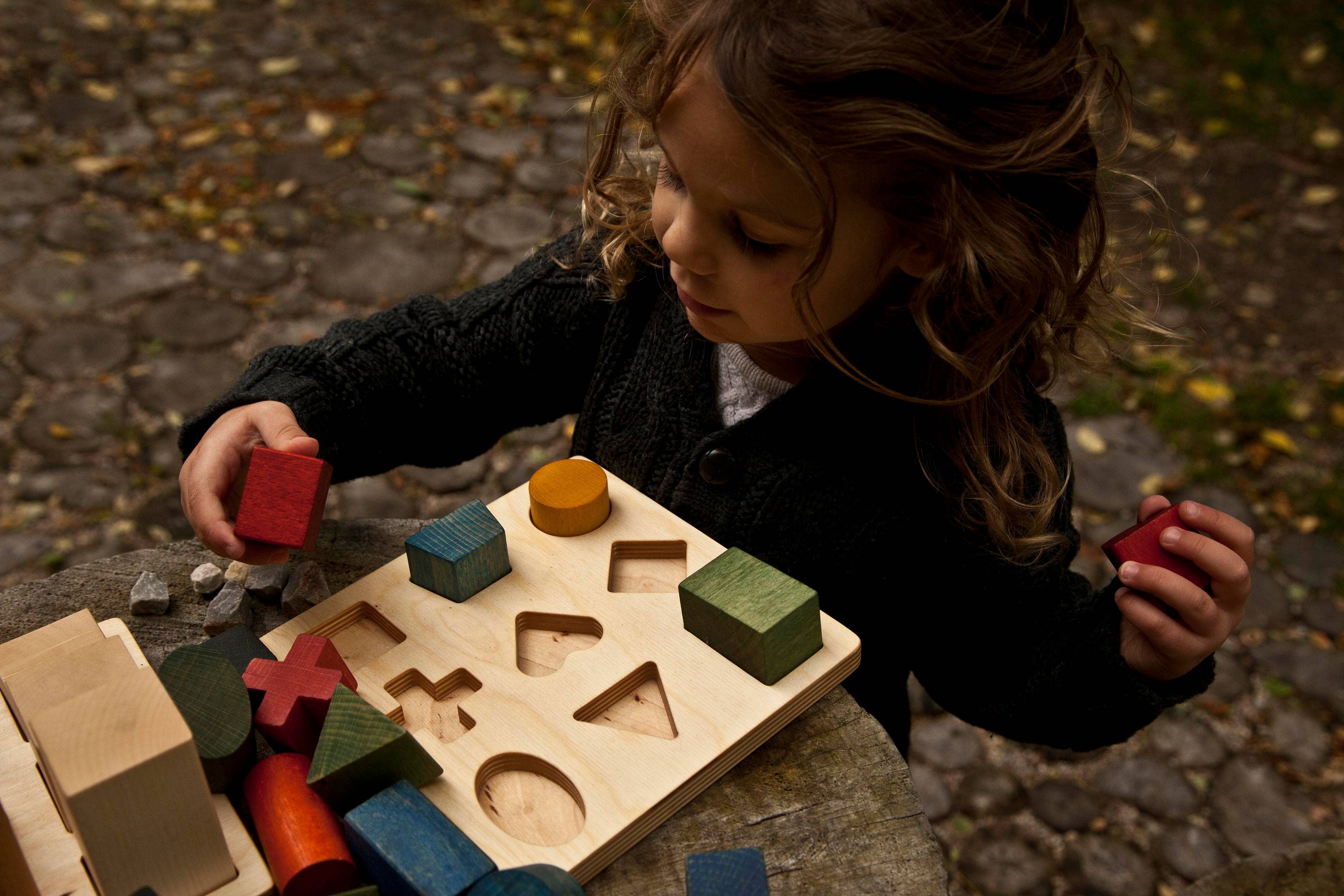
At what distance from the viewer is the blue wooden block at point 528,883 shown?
87 centimetres

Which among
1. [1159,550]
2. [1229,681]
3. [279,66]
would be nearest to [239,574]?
[1159,550]

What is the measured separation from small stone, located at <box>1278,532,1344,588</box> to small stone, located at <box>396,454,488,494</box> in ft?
6.45

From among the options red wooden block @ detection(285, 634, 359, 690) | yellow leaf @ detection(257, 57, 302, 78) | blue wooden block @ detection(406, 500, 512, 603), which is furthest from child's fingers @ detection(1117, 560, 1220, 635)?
yellow leaf @ detection(257, 57, 302, 78)

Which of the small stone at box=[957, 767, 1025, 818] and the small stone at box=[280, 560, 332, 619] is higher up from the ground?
the small stone at box=[280, 560, 332, 619]

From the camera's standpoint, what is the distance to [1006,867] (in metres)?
2.10

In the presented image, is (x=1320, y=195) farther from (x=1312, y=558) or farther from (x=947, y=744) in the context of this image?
(x=947, y=744)

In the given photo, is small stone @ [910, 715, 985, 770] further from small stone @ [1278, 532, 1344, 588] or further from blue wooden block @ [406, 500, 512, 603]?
blue wooden block @ [406, 500, 512, 603]

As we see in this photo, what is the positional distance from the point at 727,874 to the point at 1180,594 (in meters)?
0.60

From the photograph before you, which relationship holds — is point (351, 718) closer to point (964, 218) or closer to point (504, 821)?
point (504, 821)

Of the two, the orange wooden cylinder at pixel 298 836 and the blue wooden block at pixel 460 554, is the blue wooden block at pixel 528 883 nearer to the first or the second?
the orange wooden cylinder at pixel 298 836

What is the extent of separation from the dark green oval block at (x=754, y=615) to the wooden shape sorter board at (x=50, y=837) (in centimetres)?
45

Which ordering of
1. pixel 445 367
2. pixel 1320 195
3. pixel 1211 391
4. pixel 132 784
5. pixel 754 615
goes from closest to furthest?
pixel 132 784 → pixel 754 615 → pixel 445 367 → pixel 1211 391 → pixel 1320 195

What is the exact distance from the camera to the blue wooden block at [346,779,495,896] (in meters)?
0.89

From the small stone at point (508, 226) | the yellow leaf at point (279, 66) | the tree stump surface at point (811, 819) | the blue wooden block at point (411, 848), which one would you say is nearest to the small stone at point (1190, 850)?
the tree stump surface at point (811, 819)
